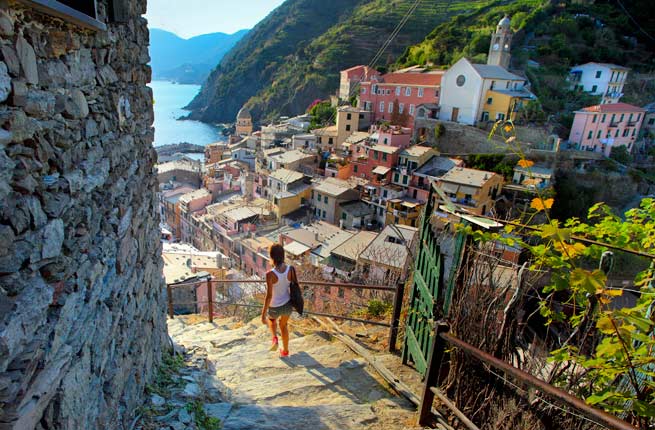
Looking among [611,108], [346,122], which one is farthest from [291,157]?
[611,108]

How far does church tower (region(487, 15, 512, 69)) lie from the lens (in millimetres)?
29844

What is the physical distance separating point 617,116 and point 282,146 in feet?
81.1

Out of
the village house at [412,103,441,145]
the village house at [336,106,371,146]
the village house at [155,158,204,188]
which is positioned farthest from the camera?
the village house at [155,158,204,188]

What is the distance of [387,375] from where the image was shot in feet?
11.0

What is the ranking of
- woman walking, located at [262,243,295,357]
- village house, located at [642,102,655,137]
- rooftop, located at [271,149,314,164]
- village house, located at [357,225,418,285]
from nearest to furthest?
woman walking, located at [262,243,295,357] < village house, located at [357,225,418,285] < village house, located at [642,102,655,137] < rooftop, located at [271,149,314,164]

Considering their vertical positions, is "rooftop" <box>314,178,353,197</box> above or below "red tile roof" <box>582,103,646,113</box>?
below

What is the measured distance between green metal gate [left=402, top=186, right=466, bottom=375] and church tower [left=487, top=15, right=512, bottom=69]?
3175cm

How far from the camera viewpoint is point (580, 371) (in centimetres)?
224

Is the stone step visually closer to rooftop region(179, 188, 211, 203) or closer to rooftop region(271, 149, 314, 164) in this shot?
rooftop region(271, 149, 314, 164)

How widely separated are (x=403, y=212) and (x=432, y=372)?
19.8 meters

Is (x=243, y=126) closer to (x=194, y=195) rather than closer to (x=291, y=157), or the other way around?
(x=194, y=195)

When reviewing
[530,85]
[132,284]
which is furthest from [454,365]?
[530,85]

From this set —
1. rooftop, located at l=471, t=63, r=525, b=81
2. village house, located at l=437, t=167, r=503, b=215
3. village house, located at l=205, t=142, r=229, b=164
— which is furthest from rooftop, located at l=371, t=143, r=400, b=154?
village house, located at l=205, t=142, r=229, b=164

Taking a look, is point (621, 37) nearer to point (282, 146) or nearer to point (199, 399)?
point (282, 146)
